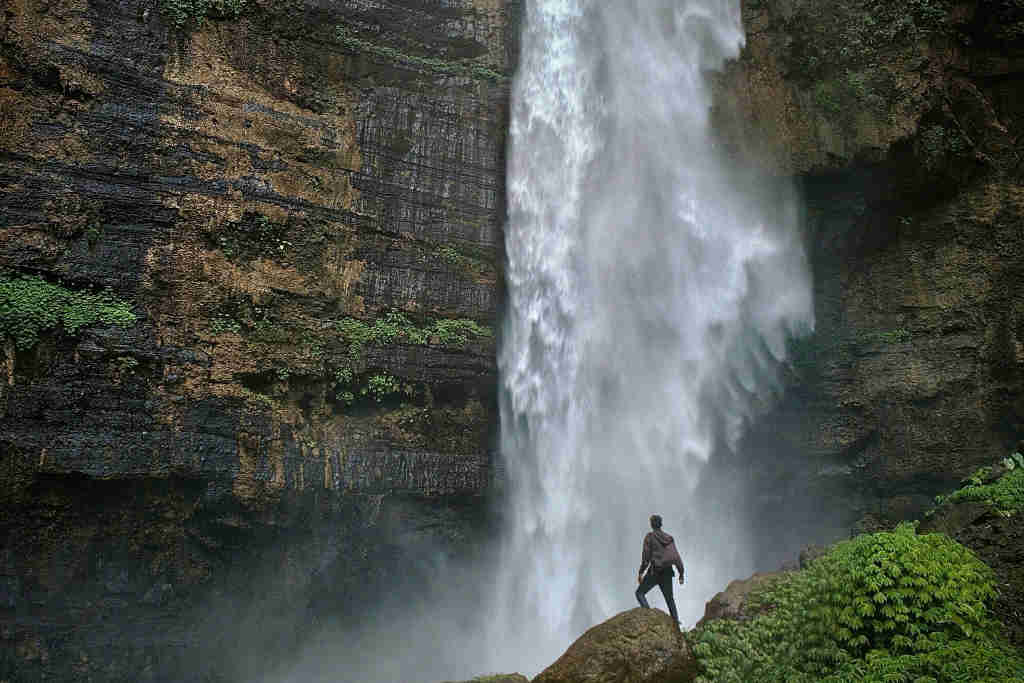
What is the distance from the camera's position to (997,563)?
20.4 ft

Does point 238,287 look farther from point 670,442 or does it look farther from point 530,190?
point 670,442

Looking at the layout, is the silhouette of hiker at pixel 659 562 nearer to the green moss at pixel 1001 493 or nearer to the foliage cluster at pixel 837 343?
the green moss at pixel 1001 493

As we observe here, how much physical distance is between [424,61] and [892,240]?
8.32 m

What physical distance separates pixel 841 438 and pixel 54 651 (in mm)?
11476

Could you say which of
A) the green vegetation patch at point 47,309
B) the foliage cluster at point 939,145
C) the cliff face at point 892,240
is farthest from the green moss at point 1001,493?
the green vegetation patch at point 47,309

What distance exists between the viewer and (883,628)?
5762 millimetres

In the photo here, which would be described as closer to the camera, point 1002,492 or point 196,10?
point 1002,492

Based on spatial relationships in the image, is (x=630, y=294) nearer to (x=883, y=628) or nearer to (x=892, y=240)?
(x=892, y=240)

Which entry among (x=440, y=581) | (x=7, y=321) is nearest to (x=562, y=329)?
(x=440, y=581)

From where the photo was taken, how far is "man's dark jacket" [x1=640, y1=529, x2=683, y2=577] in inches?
291

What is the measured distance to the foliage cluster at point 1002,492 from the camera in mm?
6750

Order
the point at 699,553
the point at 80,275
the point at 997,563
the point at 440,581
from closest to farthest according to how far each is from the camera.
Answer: the point at 997,563 < the point at 80,275 < the point at 440,581 < the point at 699,553

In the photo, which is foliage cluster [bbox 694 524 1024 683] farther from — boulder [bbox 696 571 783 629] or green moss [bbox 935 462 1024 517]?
green moss [bbox 935 462 1024 517]

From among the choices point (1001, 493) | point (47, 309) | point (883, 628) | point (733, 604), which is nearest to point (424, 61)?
point (47, 309)
